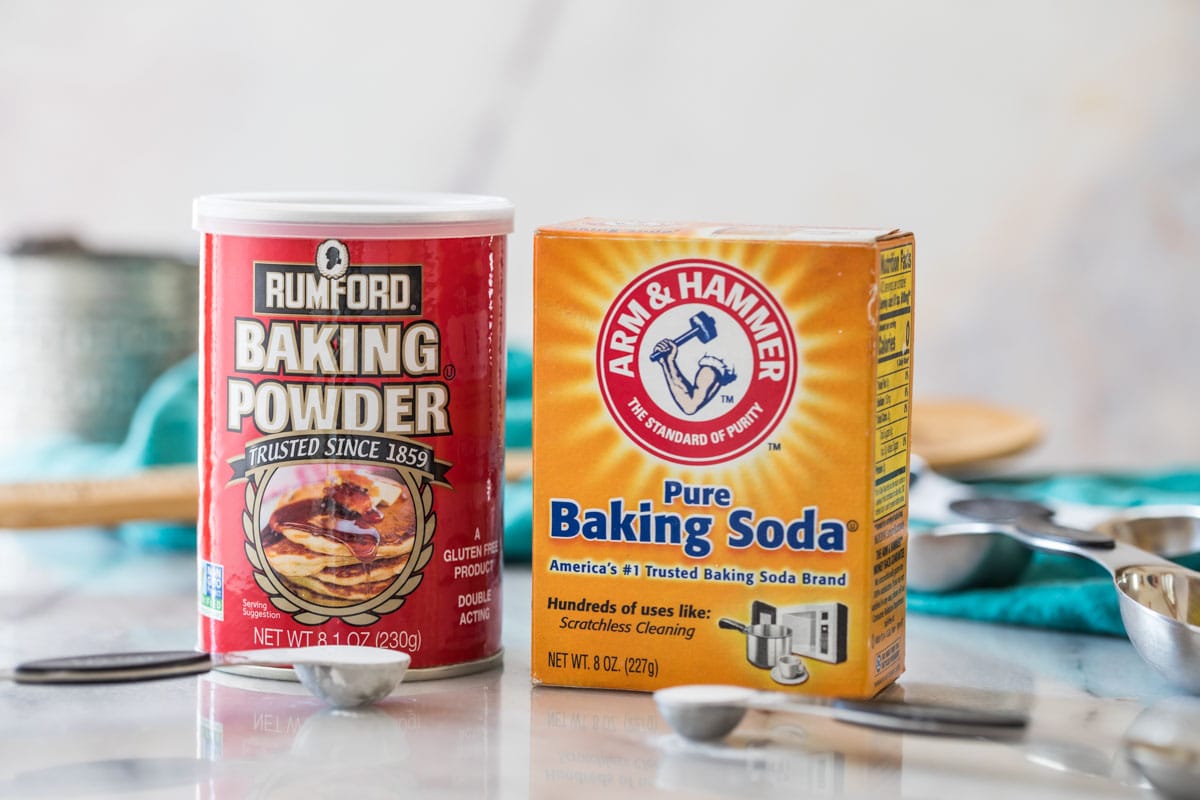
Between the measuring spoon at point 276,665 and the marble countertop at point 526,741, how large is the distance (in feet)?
0.04

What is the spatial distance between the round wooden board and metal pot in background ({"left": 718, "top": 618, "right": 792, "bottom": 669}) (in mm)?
507

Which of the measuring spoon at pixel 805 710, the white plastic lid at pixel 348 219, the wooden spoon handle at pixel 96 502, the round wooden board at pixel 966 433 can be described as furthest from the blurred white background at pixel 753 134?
the measuring spoon at pixel 805 710

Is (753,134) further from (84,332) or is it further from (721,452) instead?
(721,452)

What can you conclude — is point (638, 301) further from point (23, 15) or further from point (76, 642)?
point (23, 15)

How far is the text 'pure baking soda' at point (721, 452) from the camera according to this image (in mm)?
714

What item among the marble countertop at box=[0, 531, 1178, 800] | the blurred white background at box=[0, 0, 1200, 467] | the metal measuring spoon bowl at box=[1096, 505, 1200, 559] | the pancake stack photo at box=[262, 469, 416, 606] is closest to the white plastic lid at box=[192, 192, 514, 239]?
the pancake stack photo at box=[262, 469, 416, 606]

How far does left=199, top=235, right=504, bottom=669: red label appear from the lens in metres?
0.75

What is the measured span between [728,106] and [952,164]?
0.88 feet

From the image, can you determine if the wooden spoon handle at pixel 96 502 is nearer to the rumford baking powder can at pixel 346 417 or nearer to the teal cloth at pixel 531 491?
the teal cloth at pixel 531 491

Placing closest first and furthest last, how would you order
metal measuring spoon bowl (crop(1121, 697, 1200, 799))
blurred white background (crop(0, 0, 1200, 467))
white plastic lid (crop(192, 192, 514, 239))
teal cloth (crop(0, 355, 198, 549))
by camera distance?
metal measuring spoon bowl (crop(1121, 697, 1200, 799))
white plastic lid (crop(192, 192, 514, 239))
teal cloth (crop(0, 355, 198, 549))
blurred white background (crop(0, 0, 1200, 467))

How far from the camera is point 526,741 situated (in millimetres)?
696

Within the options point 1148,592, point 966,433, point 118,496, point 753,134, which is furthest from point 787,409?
point 753,134

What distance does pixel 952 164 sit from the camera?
180 centimetres

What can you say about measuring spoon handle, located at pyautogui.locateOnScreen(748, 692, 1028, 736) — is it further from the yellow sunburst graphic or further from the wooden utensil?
the wooden utensil
